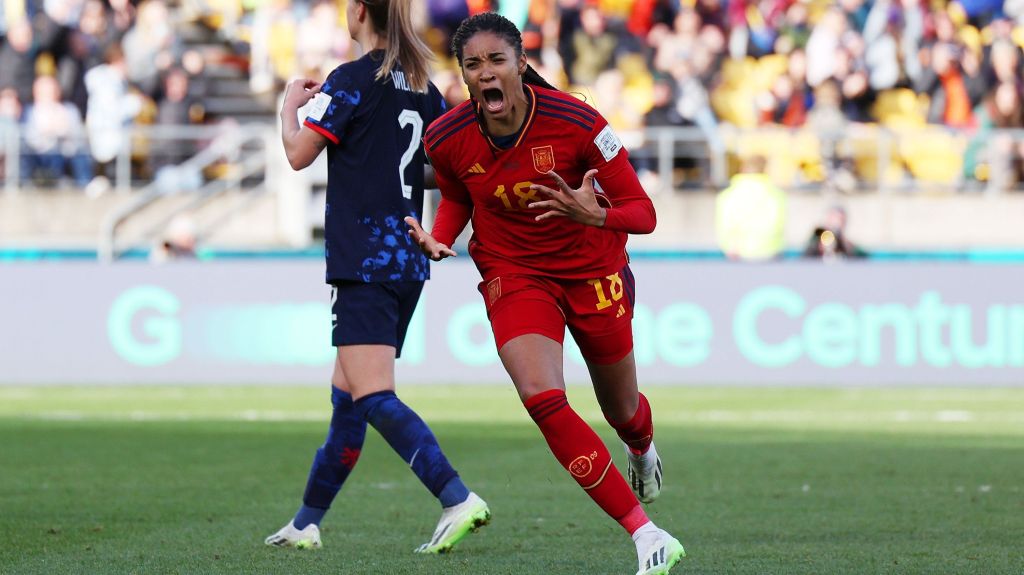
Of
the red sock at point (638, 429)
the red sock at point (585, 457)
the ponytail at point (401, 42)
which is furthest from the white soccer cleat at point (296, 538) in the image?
the ponytail at point (401, 42)

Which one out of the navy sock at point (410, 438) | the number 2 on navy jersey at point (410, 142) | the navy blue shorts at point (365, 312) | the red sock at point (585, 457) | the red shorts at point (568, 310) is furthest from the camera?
the number 2 on navy jersey at point (410, 142)

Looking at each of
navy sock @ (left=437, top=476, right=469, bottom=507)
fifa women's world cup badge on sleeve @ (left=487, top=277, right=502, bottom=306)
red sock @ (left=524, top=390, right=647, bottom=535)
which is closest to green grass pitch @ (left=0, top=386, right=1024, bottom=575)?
navy sock @ (left=437, top=476, right=469, bottom=507)

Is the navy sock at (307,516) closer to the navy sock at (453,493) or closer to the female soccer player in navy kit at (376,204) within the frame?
the female soccer player in navy kit at (376,204)

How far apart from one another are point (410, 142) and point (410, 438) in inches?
45.7

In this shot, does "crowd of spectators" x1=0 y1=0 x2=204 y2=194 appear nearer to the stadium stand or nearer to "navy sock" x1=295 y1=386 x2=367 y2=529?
the stadium stand

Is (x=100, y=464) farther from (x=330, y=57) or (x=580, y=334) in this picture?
(x=330, y=57)

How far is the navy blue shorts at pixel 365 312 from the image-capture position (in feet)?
21.9

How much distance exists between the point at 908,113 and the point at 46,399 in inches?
484

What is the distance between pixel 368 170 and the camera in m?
6.77

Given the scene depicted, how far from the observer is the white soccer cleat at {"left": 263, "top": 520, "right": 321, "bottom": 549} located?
6926 mm

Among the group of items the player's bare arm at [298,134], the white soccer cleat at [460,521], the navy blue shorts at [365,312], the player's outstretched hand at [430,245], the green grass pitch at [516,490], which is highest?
the player's bare arm at [298,134]

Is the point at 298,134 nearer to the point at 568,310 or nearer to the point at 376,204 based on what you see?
the point at 376,204

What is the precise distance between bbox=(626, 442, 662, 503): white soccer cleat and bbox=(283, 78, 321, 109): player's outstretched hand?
1.90 m

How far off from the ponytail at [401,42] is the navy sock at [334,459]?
4.18 feet
